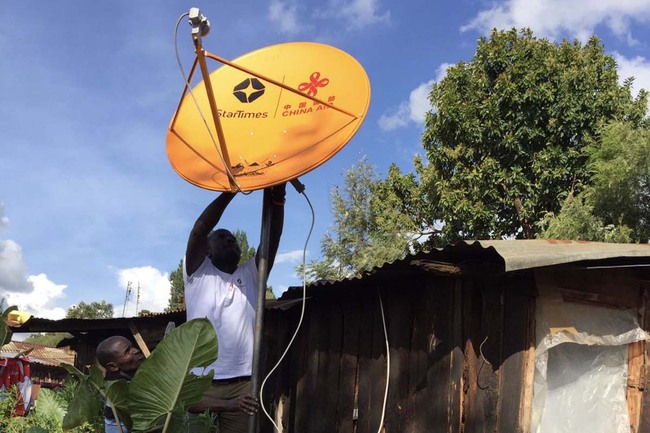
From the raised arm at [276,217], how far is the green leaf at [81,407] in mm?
1133

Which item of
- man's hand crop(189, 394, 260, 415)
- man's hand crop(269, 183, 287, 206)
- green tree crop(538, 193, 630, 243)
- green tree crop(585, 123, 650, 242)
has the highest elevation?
green tree crop(585, 123, 650, 242)

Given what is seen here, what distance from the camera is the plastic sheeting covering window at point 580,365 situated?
12.3 ft

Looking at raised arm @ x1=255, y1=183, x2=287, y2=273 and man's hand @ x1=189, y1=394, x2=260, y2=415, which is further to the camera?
raised arm @ x1=255, y1=183, x2=287, y2=273

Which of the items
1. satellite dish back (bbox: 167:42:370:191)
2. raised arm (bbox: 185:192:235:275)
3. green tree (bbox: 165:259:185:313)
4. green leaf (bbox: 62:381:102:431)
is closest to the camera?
green leaf (bbox: 62:381:102:431)

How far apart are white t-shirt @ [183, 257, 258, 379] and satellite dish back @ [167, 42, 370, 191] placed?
0.52 meters

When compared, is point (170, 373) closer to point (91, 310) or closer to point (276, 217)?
point (276, 217)

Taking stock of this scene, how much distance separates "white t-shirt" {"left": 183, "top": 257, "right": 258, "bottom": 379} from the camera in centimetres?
310

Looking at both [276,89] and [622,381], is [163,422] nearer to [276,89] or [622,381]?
[276,89]

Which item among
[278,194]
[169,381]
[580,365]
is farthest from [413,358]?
[169,381]

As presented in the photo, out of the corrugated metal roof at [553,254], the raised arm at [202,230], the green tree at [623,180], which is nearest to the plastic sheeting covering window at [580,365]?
the corrugated metal roof at [553,254]

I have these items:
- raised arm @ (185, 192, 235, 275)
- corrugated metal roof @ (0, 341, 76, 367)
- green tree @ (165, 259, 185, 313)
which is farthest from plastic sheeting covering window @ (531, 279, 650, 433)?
green tree @ (165, 259, 185, 313)

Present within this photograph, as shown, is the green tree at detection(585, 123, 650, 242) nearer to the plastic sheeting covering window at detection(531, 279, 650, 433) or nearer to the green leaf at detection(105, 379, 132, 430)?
the plastic sheeting covering window at detection(531, 279, 650, 433)

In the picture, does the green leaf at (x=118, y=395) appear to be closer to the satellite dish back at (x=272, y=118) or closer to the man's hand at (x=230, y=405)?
the man's hand at (x=230, y=405)

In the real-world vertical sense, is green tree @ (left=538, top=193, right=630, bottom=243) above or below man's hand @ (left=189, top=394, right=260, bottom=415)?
above
